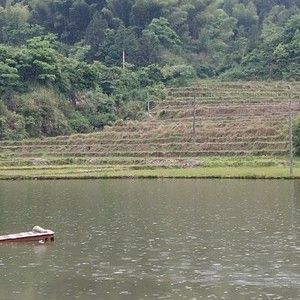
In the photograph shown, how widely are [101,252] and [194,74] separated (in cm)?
6489

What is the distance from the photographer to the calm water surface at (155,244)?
20906mm

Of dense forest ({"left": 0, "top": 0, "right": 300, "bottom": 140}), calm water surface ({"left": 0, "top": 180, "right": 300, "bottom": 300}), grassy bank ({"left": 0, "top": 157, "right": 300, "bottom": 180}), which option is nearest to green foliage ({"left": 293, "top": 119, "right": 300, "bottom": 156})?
grassy bank ({"left": 0, "top": 157, "right": 300, "bottom": 180})

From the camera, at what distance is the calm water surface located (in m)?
20.9

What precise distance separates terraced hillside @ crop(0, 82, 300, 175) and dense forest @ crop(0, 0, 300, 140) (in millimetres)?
→ 5515

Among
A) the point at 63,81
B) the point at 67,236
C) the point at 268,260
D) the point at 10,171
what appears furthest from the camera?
the point at 63,81

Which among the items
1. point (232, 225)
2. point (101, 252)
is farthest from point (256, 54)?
point (101, 252)

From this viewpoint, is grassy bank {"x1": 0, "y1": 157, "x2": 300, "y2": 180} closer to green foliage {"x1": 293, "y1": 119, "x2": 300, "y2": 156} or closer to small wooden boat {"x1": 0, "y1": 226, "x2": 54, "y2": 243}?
green foliage {"x1": 293, "y1": 119, "x2": 300, "y2": 156}

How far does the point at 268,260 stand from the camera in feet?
→ 79.6

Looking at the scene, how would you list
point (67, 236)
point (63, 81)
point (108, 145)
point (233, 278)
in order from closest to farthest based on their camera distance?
point (233, 278) < point (67, 236) < point (108, 145) < point (63, 81)

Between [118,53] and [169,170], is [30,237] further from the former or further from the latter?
[118,53]

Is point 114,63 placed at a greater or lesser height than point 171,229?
greater

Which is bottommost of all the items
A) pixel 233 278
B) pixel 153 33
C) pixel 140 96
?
pixel 233 278

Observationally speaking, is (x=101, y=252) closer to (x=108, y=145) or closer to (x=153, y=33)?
(x=108, y=145)

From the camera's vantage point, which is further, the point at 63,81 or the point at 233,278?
the point at 63,81
